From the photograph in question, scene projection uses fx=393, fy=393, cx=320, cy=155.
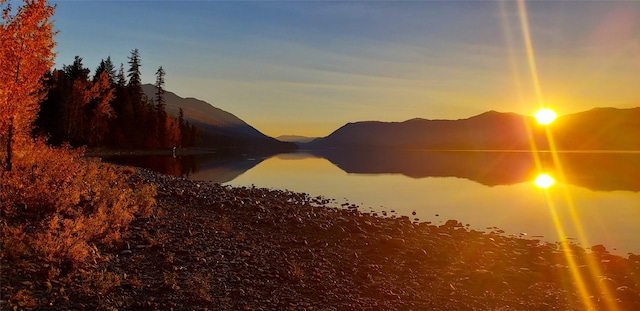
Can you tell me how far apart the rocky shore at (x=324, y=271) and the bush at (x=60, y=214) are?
0.76 m

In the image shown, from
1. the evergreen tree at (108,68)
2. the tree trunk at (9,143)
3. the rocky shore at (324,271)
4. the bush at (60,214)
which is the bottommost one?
the rocky shore at (324,271)

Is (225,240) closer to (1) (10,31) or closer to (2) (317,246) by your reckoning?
(2) (317,246)

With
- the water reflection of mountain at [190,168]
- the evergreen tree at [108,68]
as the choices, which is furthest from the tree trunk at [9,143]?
the evergreen tree at [108,68]

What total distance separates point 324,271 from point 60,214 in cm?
891

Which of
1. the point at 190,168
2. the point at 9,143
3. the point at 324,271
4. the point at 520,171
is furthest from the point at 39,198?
the point at 520,171

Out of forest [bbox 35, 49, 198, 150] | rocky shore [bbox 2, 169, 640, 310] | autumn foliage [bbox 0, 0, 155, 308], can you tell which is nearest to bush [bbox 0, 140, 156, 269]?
autumn foliage [bbox 0, 0, 155, 308]

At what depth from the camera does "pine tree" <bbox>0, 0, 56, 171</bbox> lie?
1620 cm

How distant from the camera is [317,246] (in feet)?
47.2

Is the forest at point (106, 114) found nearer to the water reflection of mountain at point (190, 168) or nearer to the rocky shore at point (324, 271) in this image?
the water reflection of mountain at point (190, 168)

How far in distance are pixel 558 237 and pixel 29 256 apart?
24293mm

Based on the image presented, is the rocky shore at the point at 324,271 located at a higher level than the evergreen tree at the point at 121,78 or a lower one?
lower

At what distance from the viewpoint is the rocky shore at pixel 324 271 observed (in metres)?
9.18

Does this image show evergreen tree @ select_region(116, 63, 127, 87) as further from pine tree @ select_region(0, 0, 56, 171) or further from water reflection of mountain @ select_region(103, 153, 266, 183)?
pine tree @ select_region(0, 0, 56, 171)

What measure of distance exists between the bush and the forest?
46143mm
